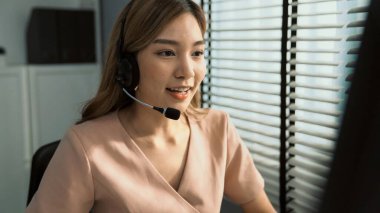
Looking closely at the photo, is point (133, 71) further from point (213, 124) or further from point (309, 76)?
point (309, 76)

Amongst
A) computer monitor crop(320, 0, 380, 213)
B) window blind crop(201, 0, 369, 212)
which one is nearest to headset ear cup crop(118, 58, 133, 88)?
window blind crop(201, 0, 369, 212)

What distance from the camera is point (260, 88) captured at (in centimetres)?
162

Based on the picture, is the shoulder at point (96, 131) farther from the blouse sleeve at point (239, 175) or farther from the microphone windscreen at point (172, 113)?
the blouse sleeve at point (239, 175)

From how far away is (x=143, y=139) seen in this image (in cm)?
110

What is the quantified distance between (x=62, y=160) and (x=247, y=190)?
535mm

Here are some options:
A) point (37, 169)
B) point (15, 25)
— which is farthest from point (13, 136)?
point (37, 169)

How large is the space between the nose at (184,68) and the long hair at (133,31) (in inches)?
3.6

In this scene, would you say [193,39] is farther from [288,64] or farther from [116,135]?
[288,64]

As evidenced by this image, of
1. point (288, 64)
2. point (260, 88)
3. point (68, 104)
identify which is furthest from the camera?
point (68, 104)

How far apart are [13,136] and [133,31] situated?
184 centimetres

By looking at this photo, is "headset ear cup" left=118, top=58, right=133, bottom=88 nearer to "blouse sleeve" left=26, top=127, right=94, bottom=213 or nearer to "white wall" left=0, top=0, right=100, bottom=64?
"blouse sleeve" left=26, top=127, right=94, bottom=213

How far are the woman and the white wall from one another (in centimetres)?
180

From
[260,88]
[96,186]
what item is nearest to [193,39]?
[96,186]

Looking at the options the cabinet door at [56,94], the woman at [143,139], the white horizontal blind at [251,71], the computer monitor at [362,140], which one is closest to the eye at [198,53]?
the woman at [143,139]
